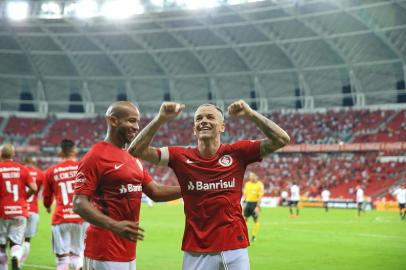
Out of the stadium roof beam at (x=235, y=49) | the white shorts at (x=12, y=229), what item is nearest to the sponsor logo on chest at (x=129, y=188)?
the white shorts at (x=12, y=229)

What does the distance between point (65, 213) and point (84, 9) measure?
44.8 metres

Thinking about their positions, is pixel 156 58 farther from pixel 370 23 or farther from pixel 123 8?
pixel 370 23

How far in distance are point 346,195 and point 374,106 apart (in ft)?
40.4

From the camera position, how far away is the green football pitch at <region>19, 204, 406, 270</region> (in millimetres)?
15084

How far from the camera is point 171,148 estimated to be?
20.9ft

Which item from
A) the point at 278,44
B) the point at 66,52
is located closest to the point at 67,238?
the point at 278,44

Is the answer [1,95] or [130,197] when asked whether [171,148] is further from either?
[1,95]

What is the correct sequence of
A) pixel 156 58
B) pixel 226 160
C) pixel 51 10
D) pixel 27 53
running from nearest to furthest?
pixel 226 160
pixel 51 10
pixel 156 58
pixel 27 53

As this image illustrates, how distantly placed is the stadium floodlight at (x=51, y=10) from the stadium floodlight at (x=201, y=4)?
38.0 feet

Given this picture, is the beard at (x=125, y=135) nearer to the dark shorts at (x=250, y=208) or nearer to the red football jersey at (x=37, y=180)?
the red football jersey at (x=37, y=180)

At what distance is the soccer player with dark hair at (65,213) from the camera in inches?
397

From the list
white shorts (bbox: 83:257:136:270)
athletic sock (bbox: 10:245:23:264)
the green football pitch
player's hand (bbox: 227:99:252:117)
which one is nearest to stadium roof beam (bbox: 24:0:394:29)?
the green football pitch

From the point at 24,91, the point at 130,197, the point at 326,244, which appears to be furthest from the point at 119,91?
the point at 130,197

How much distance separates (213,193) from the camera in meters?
6.13
